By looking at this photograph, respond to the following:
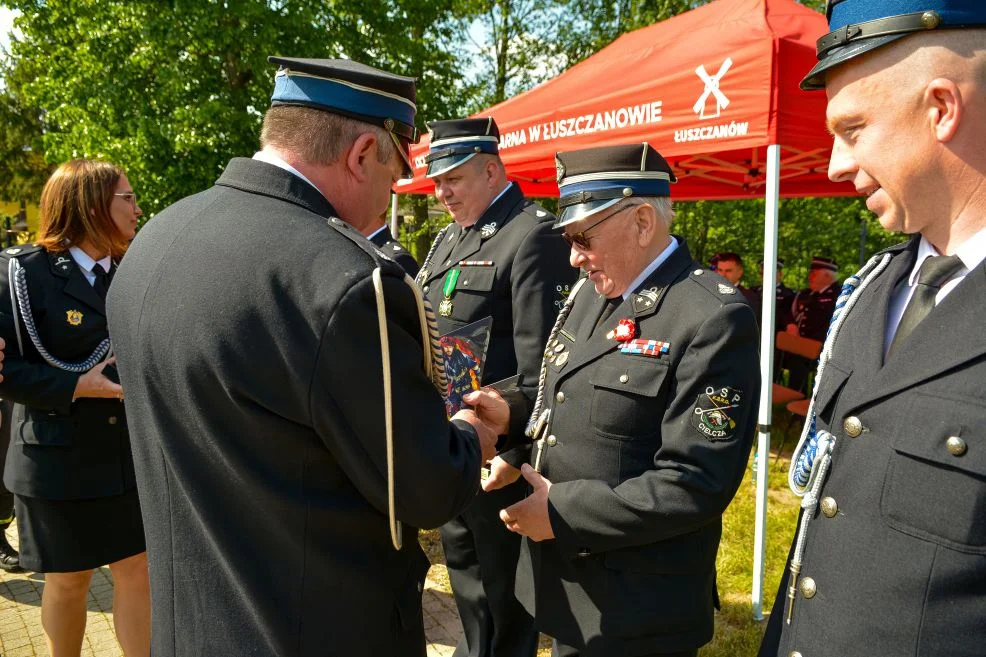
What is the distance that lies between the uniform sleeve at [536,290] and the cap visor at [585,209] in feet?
2.85

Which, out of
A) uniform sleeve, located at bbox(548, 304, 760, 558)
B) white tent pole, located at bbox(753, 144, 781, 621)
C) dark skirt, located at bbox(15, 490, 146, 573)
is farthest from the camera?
white tent pole, located at bbox(753, 144, 781, 621)

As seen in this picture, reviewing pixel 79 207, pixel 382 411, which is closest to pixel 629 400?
pixel 382 411

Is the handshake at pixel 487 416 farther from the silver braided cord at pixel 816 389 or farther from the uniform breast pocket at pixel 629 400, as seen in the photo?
the silver braided cord at pixel 816 389

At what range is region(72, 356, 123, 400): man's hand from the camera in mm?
2668

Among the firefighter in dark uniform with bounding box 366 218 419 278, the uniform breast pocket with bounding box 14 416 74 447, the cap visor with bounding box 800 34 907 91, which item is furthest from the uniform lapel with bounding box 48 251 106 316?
the cap visor with bounding box 800 34 907 91

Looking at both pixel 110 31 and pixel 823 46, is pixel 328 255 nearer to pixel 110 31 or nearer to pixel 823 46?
pixel 823 46

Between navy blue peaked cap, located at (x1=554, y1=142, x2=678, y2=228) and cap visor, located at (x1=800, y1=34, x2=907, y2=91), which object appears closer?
cap visor, located at (x1=800, y1=34, x2=907, y2=91)

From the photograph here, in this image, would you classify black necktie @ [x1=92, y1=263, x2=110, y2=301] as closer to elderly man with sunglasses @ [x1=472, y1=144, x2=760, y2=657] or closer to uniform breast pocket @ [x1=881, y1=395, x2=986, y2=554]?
elderly man with sunglasses @ [x1=472, y1=144, x2=760, y2=657]

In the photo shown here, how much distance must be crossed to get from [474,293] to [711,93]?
1867 mm

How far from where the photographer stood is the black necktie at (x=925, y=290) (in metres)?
1.19

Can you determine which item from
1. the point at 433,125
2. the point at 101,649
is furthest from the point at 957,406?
the point at 101,649

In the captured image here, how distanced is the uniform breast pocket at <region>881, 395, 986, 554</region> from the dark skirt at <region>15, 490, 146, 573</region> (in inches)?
108

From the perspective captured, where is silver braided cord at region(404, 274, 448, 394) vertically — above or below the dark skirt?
above

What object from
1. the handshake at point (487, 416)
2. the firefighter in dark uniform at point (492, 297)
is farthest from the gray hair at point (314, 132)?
the firefighter in dark uniform at point (492, 297)
